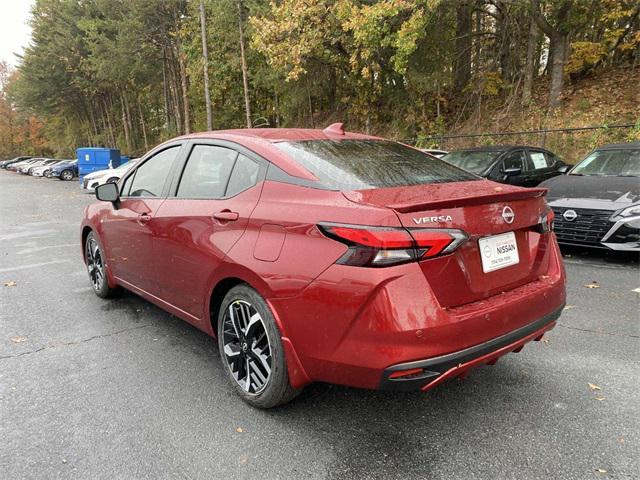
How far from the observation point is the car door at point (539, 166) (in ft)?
30.4

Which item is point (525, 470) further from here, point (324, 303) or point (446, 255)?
point (324, 303)

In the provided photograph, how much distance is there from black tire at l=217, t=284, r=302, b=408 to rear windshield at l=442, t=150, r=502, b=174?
666 centimetres

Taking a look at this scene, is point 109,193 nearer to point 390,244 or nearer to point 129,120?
point 390,244

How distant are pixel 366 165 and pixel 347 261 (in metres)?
0.91

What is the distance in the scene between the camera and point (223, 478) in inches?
85.0

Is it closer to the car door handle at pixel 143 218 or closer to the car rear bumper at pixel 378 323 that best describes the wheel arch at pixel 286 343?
the car rear bumper at pixel 378 323

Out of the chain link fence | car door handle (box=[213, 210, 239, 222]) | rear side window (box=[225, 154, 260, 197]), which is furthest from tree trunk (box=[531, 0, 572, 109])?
car door handle (box=[213, 210, 239, 222])

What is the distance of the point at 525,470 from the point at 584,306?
108 inches

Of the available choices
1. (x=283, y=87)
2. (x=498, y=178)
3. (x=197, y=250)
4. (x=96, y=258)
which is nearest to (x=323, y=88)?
(x=283, y=87)

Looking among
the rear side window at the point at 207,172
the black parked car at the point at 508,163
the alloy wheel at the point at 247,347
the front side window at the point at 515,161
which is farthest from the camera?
the front side window at the point at 515,161

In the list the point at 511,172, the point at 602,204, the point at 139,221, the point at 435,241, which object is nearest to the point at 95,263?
the point at 139,221

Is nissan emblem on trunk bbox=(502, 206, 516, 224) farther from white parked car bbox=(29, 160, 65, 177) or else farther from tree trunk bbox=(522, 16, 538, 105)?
white parked car bbox=(29, 160, 65, 177)

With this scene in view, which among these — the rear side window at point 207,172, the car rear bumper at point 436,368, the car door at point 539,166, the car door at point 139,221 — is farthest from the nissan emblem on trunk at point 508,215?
the car door at point 539,166

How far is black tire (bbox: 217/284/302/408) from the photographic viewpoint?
249 centimetres
